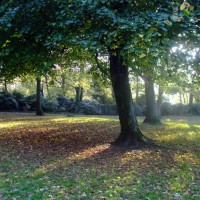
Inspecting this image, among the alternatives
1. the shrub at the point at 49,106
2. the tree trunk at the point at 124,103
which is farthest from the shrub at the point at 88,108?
the tree trunk at the point at 124,103

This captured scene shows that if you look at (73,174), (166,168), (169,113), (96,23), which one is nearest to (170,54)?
(96,23)

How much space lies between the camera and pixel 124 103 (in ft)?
40.0

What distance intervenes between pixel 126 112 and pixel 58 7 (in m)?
5.16

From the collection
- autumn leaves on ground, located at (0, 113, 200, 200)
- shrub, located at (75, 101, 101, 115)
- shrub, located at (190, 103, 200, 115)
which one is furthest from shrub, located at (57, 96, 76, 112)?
autumn leaves on ground, located at (0, 113, 200, 200)

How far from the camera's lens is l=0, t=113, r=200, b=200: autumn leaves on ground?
666 centimetres

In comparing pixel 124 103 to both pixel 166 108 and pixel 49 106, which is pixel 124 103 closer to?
pixel 49 106

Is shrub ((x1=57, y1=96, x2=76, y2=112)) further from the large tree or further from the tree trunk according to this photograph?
the large tree

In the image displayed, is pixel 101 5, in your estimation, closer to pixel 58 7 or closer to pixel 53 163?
pixel 58 7

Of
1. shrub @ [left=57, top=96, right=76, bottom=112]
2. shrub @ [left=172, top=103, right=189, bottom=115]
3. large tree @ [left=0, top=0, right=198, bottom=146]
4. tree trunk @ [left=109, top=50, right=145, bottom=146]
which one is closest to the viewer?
large tree @ [left=0, top=0, right=198, bottom=146]

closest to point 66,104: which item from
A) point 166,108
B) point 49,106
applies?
point 49,106

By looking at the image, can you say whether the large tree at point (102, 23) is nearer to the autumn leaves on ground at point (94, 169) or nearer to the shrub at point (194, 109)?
the autumn leaves on ground at point (94, 169)

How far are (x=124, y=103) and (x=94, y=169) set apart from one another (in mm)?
4240

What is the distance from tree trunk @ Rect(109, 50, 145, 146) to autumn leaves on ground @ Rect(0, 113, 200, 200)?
765 millimetres

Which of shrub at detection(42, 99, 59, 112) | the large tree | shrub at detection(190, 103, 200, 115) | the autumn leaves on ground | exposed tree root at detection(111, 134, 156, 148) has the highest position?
the large tree
